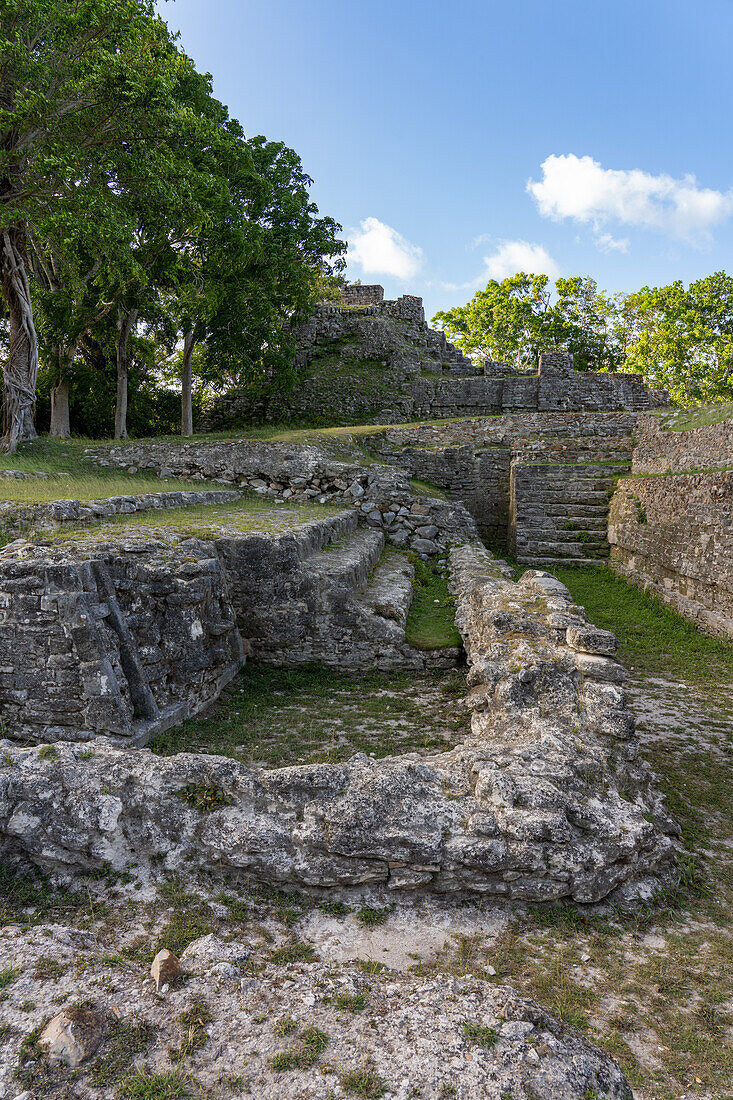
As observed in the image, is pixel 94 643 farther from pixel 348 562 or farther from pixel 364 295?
pixel 364 295

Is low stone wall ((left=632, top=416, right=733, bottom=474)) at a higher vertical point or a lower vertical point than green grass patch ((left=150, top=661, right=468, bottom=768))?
higher

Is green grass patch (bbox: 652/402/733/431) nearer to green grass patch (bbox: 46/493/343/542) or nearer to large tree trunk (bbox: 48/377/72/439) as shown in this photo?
green grass patch (bbox: 46/493/343/542)

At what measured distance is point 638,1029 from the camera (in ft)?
8.43

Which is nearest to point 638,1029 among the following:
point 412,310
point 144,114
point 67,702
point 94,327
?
point 67,702

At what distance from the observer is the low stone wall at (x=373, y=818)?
3.32m

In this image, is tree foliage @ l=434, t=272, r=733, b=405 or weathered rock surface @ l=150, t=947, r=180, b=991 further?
tree foliage @ l=434, t=272, r=733, b=405

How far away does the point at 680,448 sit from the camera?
499 inches

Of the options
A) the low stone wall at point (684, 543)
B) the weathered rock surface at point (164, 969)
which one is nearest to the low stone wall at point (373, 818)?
the weathered rock surface at point (164, 969)

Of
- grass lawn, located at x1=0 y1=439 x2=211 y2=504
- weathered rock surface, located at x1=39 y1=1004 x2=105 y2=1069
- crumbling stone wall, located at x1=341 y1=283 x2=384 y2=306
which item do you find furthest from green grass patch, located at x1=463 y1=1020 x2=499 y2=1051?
crumbling stone wall, located at x1=341 y1=283 x2=384 y2=306

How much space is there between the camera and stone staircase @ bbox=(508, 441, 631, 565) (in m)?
14.0

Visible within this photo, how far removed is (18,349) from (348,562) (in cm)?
1175

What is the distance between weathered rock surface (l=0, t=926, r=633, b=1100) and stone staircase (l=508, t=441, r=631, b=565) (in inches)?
477

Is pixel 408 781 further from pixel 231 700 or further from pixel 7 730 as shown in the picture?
pixel 7 730

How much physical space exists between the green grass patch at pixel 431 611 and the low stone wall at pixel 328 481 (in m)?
0.94
